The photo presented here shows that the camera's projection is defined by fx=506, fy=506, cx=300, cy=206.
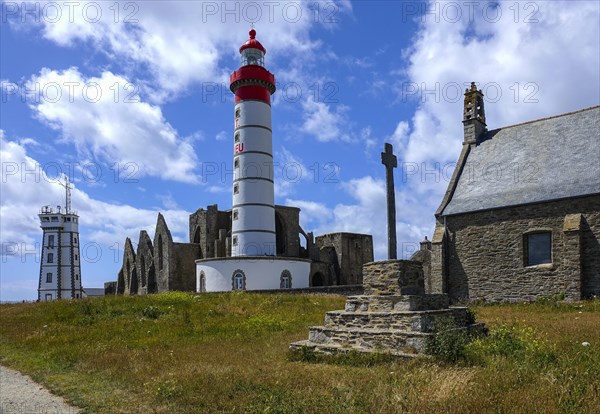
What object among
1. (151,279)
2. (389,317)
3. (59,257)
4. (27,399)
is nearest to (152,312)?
(27,399)

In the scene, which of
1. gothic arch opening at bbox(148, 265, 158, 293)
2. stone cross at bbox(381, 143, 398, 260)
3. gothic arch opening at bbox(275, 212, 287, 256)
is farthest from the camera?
gothic arch opening at bbox(148, 265, 158, 293)

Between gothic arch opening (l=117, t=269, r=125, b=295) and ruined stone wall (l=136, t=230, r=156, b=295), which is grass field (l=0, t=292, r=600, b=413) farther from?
gothic arch opening (l=117, t=269, r=125, b=295)

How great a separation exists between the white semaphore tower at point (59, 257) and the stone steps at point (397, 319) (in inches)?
2124

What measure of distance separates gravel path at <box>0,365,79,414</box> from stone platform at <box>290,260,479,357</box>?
4963 millimetres

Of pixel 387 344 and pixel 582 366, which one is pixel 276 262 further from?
pixel 582 366

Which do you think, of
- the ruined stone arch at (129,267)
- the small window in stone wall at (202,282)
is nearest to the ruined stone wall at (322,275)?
the small window in stone wall at (202,282)

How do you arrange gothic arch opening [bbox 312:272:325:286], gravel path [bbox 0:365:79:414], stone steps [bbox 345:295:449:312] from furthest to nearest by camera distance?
gothic arch opening [bbox 312:272:325:286], stone steps [bbox 345:295:449:312], gravel path [bbox 0:365:79:414]

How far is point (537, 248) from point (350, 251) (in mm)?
18425

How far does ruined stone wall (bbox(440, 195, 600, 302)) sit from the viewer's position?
20984 millimetres

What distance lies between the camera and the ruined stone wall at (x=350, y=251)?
128ft

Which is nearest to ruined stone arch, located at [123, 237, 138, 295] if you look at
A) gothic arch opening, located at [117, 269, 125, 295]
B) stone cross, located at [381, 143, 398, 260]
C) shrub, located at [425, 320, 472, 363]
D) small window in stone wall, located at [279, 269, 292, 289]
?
gothic arch opening, located at [117, 269, 125, 295]

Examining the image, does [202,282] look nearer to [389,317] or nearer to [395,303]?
[395,303]

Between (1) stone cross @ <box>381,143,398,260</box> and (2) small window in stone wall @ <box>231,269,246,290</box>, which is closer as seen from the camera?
(1) stone cross @ <box>381,143,398,260</box>

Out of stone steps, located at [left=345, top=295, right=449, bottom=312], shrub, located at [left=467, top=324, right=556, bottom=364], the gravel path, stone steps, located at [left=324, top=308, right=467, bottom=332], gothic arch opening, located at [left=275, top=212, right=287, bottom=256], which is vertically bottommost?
the gravel path
